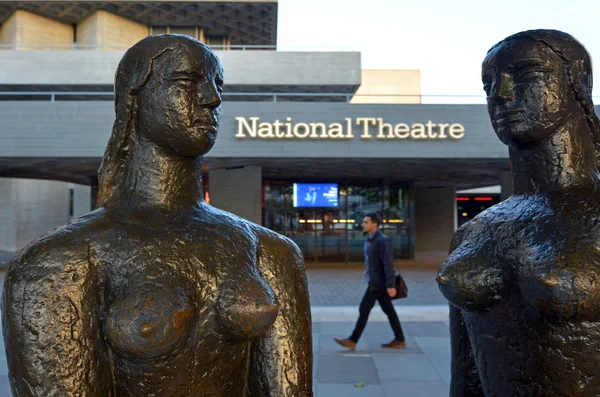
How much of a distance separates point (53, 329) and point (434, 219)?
2262cm

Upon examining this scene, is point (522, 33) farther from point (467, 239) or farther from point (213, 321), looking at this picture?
point (213, 321)

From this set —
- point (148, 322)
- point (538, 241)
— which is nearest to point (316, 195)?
point (538, 241)

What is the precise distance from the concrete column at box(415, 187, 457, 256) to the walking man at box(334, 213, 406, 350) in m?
16.9

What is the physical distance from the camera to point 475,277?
138cm

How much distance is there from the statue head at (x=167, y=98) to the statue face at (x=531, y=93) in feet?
2.83

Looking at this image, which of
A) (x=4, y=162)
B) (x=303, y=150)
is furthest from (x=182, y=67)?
(x=4, y=162)

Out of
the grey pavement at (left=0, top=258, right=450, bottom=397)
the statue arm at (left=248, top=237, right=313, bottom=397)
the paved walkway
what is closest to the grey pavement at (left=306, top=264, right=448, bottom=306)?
the grey pavement at (left=0, top=258, right=450, bottom=397)

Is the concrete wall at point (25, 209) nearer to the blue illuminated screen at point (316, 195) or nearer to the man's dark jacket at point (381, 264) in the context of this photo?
the blue illuminated screen at point (316, 195)

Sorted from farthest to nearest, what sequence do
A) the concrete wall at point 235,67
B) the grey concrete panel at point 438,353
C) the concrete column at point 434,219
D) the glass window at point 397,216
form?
the concrete column at point 434,219
the glass window at point 397,216
the concrete wall at point 235,67
the grey concrete panel at point 438,353

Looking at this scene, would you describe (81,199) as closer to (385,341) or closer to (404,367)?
(385,341)

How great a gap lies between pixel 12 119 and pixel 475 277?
1238 cm

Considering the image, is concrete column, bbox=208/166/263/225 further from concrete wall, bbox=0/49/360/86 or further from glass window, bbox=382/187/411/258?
glass window, bbox=382/187/411/258

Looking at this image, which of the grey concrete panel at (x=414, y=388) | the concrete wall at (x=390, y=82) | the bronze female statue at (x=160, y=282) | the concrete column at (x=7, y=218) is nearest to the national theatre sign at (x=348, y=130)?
the grey concrete panel at (x=414, y=388)

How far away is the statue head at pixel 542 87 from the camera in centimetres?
139
